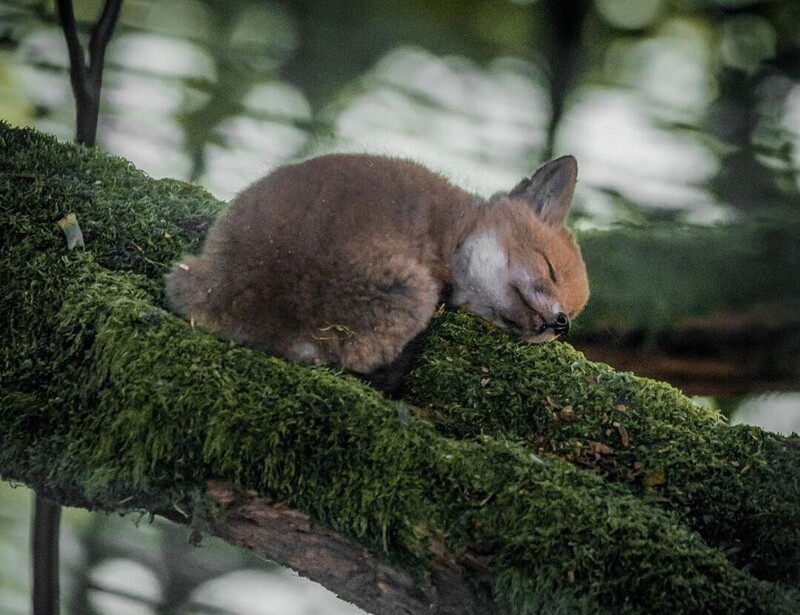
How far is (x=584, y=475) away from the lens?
87.7 inches

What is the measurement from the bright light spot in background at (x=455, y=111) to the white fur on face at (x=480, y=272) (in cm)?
228

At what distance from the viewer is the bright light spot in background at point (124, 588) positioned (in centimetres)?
497

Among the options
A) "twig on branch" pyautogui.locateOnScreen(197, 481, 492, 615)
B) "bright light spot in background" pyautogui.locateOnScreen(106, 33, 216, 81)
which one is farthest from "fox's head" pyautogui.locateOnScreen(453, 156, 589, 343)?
"bright light spot in background" pyautogui.locateOnScreen(106, 33, 216, 81)

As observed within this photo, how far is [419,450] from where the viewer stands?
85.1 inches

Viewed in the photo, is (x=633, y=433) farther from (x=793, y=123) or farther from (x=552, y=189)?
(x=793, y=123)

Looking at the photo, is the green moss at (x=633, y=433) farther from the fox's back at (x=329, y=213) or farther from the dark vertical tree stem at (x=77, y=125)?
the dark vertical tree stem at (x=77, y=125)

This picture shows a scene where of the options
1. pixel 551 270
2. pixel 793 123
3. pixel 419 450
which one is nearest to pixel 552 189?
pixel 551 270

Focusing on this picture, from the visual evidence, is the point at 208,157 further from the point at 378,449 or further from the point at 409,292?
the point at 378,449

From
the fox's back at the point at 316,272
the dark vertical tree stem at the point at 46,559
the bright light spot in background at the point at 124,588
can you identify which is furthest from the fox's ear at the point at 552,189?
the bright light spot in background at the point at 124,588

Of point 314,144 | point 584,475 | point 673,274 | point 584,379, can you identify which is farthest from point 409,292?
point 314,144

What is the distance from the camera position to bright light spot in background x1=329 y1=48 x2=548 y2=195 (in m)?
5.37

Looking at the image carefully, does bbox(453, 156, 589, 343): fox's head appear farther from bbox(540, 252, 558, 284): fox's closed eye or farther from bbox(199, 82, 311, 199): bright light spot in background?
bbox(199, 82, 311, 199): bright light spot in background

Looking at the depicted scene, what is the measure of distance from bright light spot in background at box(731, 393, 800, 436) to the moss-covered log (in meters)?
2.04

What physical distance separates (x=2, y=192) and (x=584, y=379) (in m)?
1.81
